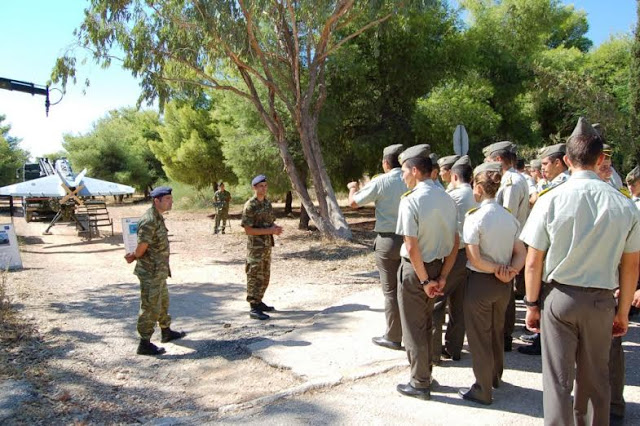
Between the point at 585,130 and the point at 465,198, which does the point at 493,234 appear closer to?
the point at 585,130

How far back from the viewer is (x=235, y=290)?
9289 mm

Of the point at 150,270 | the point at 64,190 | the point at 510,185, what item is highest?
the point at 64,190

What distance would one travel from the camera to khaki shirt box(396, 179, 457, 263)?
389cm

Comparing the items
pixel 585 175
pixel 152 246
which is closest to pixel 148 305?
pixel 152 246

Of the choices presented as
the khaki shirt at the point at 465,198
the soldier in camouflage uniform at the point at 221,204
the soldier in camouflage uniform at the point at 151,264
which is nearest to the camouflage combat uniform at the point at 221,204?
the soldier in camouflage uniform at the point at 221,204

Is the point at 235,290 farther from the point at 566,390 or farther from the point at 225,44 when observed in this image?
the point at 566,390

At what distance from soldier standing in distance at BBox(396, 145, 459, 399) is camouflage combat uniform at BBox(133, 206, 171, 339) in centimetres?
280

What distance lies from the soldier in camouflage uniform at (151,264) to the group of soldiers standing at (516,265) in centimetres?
213

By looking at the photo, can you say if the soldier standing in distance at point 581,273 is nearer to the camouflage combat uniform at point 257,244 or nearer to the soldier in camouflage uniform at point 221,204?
the camouflage combat uniform at point 257,244

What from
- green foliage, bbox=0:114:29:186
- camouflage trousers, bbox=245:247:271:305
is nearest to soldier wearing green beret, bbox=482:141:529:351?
camouflage trousers, bbox=245:247:271:305

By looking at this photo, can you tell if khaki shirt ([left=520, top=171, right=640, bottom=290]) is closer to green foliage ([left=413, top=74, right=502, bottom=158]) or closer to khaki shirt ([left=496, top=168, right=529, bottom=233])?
khaki shirt ([left=496, top=168, right=529, bottom=233])

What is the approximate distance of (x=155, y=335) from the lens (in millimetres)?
Answer: 6270

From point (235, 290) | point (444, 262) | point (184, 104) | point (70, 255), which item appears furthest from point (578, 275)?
point (184, 104)

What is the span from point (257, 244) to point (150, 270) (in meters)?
1.64
